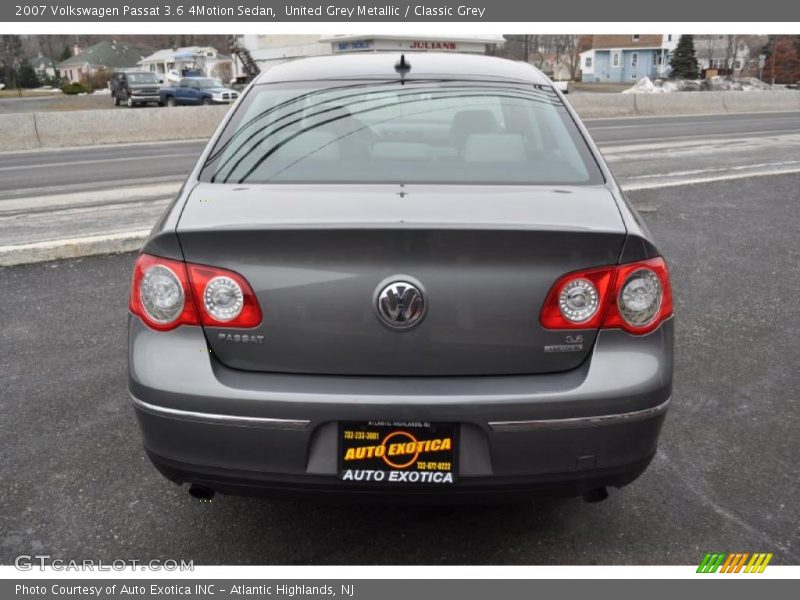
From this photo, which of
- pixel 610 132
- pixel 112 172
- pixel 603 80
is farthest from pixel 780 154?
pixel 603 80

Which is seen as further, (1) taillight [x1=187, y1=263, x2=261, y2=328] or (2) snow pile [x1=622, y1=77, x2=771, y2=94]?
(2) snow pile [x1=622, y1=77, x2=771, y2=94]

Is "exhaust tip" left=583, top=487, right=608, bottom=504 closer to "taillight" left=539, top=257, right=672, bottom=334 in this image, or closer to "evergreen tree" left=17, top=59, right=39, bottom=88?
"taillight" left=539, top=257, right=672, bottom=334

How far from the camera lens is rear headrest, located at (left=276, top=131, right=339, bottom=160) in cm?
314

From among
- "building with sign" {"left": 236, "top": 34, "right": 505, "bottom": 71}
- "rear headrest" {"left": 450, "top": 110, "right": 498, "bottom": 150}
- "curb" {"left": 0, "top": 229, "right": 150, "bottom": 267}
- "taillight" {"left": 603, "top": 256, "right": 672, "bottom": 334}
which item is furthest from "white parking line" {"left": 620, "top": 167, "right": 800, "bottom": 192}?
"building with sign" {"left": 236, "top": 34, "right": 505, "bottom": 71}

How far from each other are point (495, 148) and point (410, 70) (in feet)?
2.28

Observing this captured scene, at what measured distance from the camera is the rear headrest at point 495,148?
3.15 metres

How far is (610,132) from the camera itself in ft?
64.4

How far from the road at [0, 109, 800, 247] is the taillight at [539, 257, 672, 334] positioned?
5.89m

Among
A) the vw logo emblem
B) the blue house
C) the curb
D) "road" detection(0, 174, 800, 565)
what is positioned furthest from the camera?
the blue house

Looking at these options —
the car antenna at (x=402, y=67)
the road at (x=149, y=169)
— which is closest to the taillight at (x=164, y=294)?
the car antenna at (x=402, y=67)

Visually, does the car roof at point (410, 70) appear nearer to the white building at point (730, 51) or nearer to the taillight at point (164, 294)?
the taillight at point (164, 294)

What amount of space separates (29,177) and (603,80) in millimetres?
88311

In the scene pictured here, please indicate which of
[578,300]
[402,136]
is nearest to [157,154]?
[402,136]

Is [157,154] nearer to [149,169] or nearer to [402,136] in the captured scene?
[149,169]
